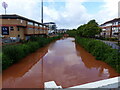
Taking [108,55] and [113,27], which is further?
[113,27]

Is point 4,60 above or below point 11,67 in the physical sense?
above

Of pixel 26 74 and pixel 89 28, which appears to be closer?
pixel 26 74

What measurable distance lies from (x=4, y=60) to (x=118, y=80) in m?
8.68

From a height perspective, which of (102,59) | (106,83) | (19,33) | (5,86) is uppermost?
(19,33)

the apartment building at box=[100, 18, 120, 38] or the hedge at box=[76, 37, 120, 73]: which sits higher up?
the apartment building at box=[100, 18, 120, 38]

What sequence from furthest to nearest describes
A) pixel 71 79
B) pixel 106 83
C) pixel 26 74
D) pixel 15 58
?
1. pixel 15 58
2. pixel 26 74
3. pixel 71 79
4. pixel 106 83

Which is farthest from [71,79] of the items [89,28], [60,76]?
[89,28]

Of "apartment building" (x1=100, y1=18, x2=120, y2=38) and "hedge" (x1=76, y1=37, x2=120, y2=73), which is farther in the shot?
"apartment building" (x1=100, y1=18, x2=120, y2=38)

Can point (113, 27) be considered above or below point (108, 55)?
above

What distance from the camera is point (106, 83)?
1.23 m

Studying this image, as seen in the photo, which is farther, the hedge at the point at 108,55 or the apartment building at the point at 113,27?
the apartment building at the point at 113,27

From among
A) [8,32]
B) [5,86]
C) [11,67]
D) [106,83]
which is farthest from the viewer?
[8,32]

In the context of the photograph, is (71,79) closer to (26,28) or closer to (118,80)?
(118,80)

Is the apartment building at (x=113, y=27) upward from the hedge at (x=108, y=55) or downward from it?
upward
